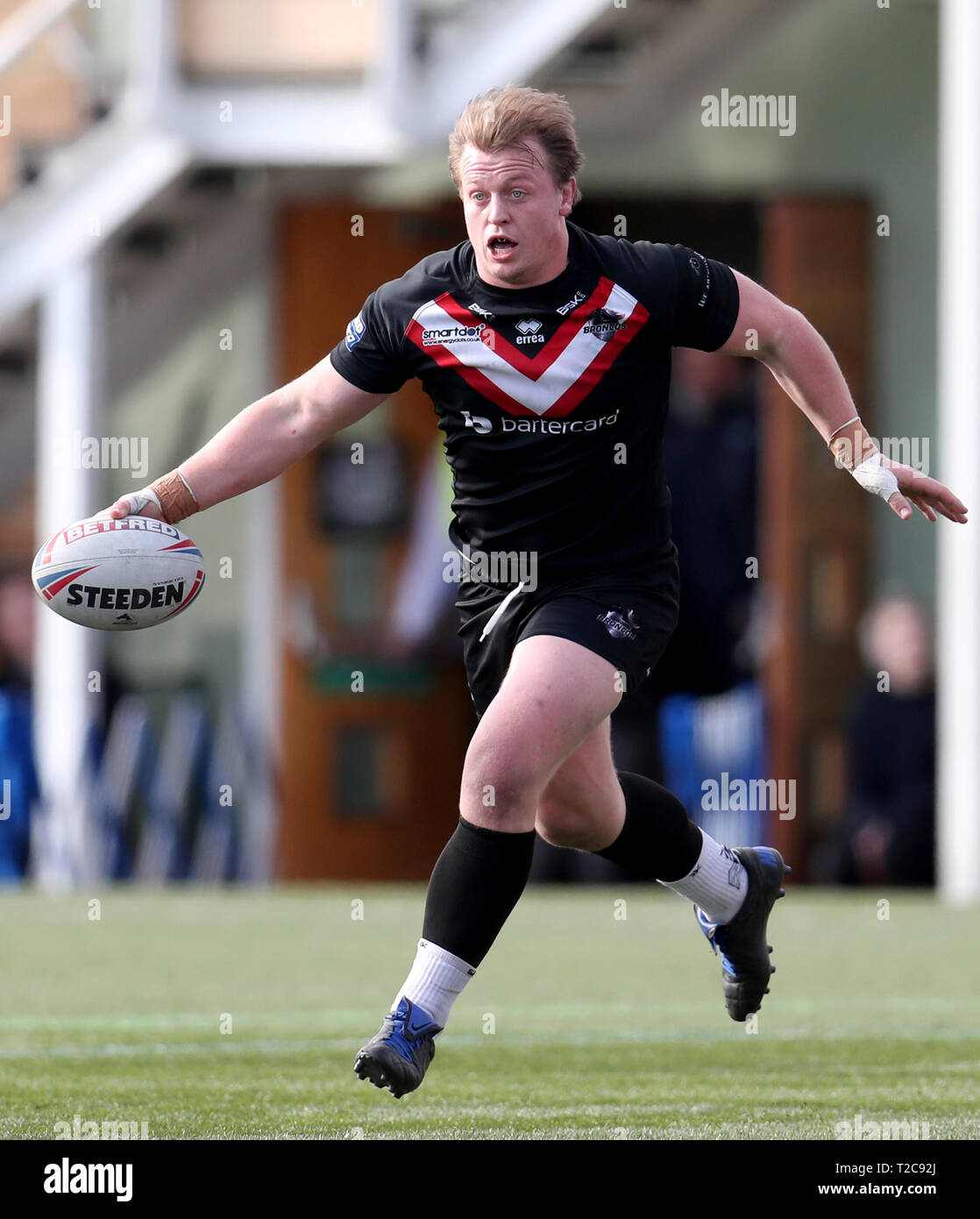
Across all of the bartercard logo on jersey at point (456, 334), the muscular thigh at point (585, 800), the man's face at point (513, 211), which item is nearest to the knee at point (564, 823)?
the muscular thigh at point (585, 800)

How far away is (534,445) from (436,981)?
1.18m

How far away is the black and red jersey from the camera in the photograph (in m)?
4.90

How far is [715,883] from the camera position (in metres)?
5.64

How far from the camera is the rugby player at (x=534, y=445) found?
15.4ft

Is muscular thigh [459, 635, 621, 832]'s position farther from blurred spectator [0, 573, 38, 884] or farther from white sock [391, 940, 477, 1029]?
blurred spectator [0, 573, 38, 884]

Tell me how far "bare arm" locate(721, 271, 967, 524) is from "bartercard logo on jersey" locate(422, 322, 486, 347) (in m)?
0.58

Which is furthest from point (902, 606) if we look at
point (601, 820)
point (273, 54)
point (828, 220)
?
point (601, 820)

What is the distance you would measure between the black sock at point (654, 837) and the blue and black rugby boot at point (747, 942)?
22 centimetres

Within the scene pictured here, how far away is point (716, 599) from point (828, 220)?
8.63 ft
